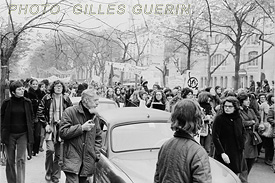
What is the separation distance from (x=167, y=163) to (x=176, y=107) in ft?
1.41

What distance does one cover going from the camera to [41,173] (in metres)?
7.29

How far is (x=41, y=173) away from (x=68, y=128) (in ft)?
10.5

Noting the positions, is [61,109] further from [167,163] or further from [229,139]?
[167,163]

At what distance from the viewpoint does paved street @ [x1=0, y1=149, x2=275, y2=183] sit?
271 inches

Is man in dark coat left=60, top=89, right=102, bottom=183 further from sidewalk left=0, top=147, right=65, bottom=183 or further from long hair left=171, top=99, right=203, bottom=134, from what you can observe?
sidewalk left=0, top=147, right=65, bottom=183

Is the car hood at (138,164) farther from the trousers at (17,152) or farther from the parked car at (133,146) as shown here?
the trousers at (17,152)

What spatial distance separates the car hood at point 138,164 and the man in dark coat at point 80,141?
34cm

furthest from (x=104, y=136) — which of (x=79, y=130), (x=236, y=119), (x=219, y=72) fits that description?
(x=219, y=72)

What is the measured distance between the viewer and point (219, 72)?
56000 mm

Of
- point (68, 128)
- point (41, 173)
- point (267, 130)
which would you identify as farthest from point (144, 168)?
point (267, 130)

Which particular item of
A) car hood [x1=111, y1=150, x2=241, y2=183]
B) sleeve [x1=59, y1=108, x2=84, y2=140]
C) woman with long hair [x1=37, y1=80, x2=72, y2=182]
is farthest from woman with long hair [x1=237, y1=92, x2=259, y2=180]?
sleeve [x1=59, y1=108, x2=84, y2=140]

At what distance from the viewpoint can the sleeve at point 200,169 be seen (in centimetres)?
255

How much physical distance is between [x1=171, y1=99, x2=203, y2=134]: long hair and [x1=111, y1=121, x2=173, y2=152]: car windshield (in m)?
2.22

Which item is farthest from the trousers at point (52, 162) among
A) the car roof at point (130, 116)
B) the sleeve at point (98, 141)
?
the sleeve at point (98, 141)
